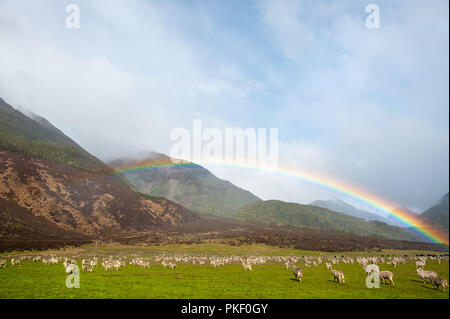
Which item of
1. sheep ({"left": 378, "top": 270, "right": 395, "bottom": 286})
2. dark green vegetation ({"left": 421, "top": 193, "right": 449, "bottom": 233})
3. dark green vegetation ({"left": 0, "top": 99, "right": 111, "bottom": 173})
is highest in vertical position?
dark green vegetation ({"left": 0, "top": 99, "right": 111, "bottom": 173})

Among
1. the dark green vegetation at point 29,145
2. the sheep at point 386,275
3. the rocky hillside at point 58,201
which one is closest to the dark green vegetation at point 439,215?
the sheep at point 386,275

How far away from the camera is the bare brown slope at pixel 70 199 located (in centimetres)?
9494

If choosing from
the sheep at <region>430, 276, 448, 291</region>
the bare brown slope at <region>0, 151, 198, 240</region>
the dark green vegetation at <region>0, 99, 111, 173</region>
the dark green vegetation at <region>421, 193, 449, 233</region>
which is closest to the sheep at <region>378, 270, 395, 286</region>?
the sheep at <region>430, 276, 448, 291</region>

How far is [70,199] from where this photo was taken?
Answer: 4466 inches

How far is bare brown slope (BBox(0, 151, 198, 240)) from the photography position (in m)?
94.9

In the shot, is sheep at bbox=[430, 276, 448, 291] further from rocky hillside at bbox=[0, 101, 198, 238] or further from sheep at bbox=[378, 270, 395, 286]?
rocky hillside at bbox=[0, 101, 198, 238]

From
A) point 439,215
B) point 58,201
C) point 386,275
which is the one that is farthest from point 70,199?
point 439,215

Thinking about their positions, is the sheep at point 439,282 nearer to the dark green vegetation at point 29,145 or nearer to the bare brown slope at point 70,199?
the bare brown slope at point 70,199

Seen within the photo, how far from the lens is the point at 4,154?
362 feet

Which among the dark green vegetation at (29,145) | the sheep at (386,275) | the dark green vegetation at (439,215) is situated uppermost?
the dark green vegetation at (29,145)

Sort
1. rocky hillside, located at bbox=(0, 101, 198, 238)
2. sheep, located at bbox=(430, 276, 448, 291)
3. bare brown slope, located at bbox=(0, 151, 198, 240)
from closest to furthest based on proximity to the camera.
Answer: sheep, located at bbox=(430, 276, 448, 291), rocky hillside, located at bbox=(0, 101, 198, 238), bare brown slope, located at bbox=(0, 151, 198, 240)

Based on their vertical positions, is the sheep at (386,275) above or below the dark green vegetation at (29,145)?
below
